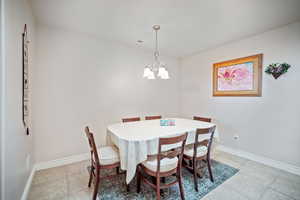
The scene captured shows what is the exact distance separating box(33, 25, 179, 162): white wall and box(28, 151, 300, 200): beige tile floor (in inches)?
19.5

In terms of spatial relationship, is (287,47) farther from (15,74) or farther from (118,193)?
(15,74)

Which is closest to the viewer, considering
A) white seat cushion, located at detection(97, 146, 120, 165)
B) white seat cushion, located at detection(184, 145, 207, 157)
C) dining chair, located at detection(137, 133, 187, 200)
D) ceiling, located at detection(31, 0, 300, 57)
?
dining chair, located at detection(137, 133, 187, 200)

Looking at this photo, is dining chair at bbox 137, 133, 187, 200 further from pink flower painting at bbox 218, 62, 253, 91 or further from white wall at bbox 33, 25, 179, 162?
pink flower painting at bbox 218, 62, 253, 91

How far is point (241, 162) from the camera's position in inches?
106

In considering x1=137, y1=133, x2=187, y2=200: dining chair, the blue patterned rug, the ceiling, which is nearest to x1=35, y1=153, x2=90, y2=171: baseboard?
the blue patterned rug

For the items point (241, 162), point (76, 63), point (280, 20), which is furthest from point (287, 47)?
point (76, 63)

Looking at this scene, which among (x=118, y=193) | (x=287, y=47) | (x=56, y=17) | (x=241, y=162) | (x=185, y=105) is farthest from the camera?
(x=185, y=105)

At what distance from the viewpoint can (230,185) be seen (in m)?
1.99

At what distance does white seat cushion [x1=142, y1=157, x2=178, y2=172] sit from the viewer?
5.24 ft

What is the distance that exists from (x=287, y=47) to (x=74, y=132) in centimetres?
444

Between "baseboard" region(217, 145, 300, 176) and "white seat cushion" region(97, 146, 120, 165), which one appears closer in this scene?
"white seat cushion" region(97, 146, 120, 165)

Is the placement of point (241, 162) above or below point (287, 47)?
below

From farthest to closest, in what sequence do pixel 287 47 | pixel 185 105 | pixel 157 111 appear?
pixel 185 105, pixel 157 111, pixel 287 47

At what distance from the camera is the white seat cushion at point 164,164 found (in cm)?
160
